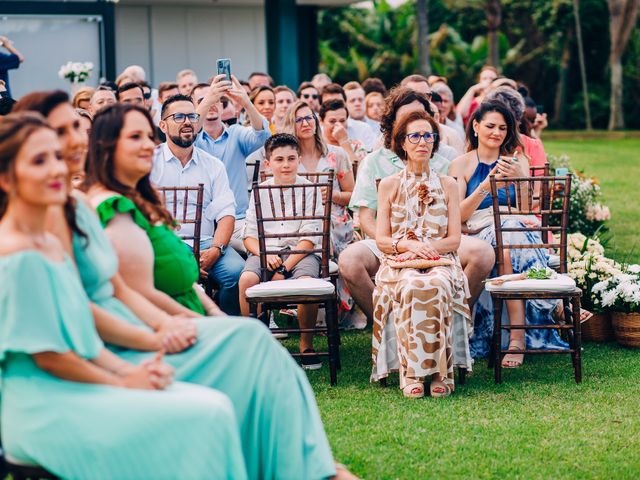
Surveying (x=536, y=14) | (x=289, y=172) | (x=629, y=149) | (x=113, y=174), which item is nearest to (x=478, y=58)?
(x=536, y=14)

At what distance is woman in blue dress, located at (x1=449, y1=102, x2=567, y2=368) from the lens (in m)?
6.94

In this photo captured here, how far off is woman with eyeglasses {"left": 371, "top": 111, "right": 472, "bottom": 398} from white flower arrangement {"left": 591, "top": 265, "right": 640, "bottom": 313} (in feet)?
4.73

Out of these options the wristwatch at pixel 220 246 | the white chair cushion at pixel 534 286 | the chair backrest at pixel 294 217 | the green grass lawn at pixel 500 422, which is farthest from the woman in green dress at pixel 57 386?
the wristwatch at pixel 220 246

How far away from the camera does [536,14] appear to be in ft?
113

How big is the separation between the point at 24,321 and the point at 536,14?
33.3m

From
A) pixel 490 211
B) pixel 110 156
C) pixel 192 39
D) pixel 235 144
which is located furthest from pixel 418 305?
pixel 192 39

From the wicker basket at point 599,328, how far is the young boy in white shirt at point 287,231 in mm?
2052

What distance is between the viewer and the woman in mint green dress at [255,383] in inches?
148

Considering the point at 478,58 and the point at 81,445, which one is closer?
the point at 81,445

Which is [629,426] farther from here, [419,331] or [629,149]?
[629,149]

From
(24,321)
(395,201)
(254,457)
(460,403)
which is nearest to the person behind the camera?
(24,321)

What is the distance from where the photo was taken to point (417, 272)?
611cm

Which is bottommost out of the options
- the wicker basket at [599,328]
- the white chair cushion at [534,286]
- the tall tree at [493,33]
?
the wicker basket at [599,328]

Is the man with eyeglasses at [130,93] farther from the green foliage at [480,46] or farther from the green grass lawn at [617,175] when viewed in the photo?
the green foliage at [480,46]
